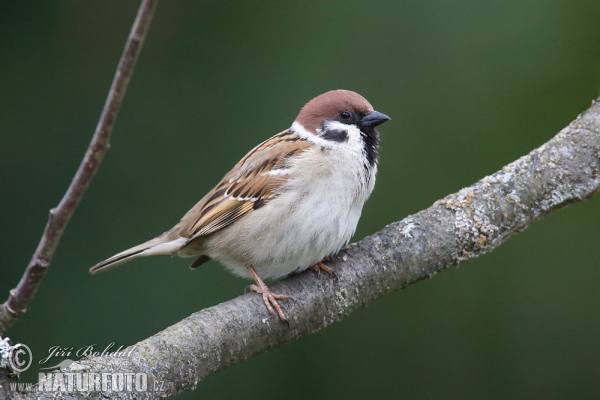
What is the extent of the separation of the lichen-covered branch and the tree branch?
89 cm

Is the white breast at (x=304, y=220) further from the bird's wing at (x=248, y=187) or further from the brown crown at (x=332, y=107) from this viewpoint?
the brown crown at (x=332, y=107)

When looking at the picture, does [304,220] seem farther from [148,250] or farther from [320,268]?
[148,250]

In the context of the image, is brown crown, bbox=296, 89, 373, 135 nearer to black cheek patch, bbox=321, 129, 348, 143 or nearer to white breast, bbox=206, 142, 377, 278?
black cheek patch, bbox=321, 129, 348, 143

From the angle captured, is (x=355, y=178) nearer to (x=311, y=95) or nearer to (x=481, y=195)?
(x=481, y=195)

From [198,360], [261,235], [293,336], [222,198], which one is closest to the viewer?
[198,360]

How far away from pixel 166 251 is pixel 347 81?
1.74 m

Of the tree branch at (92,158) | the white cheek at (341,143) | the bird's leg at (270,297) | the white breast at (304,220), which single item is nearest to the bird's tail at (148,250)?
the white breast at (304,220)

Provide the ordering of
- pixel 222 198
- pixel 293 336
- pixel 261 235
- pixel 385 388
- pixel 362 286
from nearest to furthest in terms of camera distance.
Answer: pixel 293 336 < pixel 362 286 < pixel 261 235 < pixel 222 198 < pixel 385 388

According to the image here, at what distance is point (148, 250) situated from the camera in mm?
2871

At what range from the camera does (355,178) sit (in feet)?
8.89

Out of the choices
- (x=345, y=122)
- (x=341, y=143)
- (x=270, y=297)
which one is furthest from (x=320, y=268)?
(x=345, y=122)

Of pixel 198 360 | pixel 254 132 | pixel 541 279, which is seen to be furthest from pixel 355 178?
pixel 541 279

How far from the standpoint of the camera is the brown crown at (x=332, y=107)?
290cm

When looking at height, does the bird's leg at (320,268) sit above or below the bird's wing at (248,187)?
below
